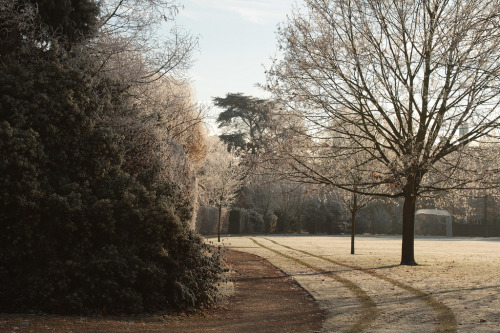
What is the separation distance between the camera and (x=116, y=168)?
362 inches

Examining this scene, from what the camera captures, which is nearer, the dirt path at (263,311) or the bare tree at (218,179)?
the dirt path at (263,311)

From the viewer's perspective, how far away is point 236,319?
8.16m

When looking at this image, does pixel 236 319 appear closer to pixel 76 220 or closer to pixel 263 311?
pixel 263 311

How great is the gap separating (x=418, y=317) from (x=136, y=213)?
484 centimetres

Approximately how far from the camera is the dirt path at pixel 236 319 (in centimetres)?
655

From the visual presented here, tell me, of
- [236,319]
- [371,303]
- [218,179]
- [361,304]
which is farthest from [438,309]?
[218,179]

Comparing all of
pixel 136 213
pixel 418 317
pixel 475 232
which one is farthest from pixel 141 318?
pixel 475 232

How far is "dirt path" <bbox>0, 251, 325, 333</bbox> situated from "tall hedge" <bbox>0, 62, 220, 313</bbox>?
0.44 meters

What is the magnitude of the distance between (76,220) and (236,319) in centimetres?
300

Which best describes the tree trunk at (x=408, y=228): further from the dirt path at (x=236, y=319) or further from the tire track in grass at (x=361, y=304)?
the dirt path at (x=236, y=319)

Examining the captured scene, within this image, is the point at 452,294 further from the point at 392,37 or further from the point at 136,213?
the point at 392,37

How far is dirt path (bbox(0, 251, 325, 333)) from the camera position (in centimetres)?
655

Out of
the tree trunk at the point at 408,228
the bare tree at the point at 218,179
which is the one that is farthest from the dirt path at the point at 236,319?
the bare tree at the point at 218,179

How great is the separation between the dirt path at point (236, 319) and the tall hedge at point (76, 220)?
441 millimetres
